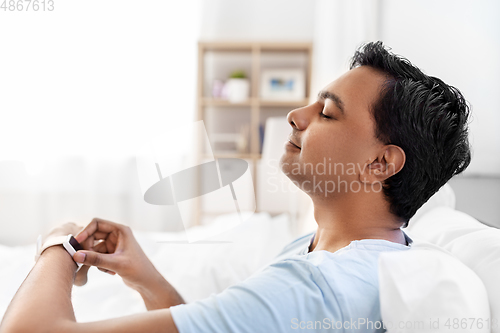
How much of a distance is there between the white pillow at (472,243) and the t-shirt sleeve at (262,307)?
0.25 metres

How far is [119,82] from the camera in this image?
3.21m

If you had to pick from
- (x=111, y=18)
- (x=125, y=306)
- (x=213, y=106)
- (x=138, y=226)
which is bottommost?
(x=138, y=226)

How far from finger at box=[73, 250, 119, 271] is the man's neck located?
1.40 ft

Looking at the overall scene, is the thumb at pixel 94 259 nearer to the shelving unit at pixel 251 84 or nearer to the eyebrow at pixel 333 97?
the eyebrow at pixel 333 97

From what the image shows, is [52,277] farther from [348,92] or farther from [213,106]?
[213,106]

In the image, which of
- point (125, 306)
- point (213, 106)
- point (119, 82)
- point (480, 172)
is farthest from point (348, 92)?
point (213, 106)

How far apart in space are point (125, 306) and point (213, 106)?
A: 298 centimetres

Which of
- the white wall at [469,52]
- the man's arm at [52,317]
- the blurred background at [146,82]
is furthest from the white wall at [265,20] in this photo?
the man's arm at [52,317]

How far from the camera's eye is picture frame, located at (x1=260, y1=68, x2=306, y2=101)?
3.72 meters

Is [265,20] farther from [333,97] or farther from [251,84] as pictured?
[333,97]

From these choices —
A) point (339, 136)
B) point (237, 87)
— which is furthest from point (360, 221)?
point (237, 87)

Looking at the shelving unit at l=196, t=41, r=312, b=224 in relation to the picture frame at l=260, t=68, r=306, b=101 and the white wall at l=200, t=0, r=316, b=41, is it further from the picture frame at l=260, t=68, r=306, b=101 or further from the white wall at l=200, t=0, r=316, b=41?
the white wall at l=200, t=0, r=316, b=41

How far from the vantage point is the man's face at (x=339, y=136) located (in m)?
0.76

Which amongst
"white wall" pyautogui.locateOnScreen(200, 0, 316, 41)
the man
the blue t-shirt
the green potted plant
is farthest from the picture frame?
the blue t-shirt
